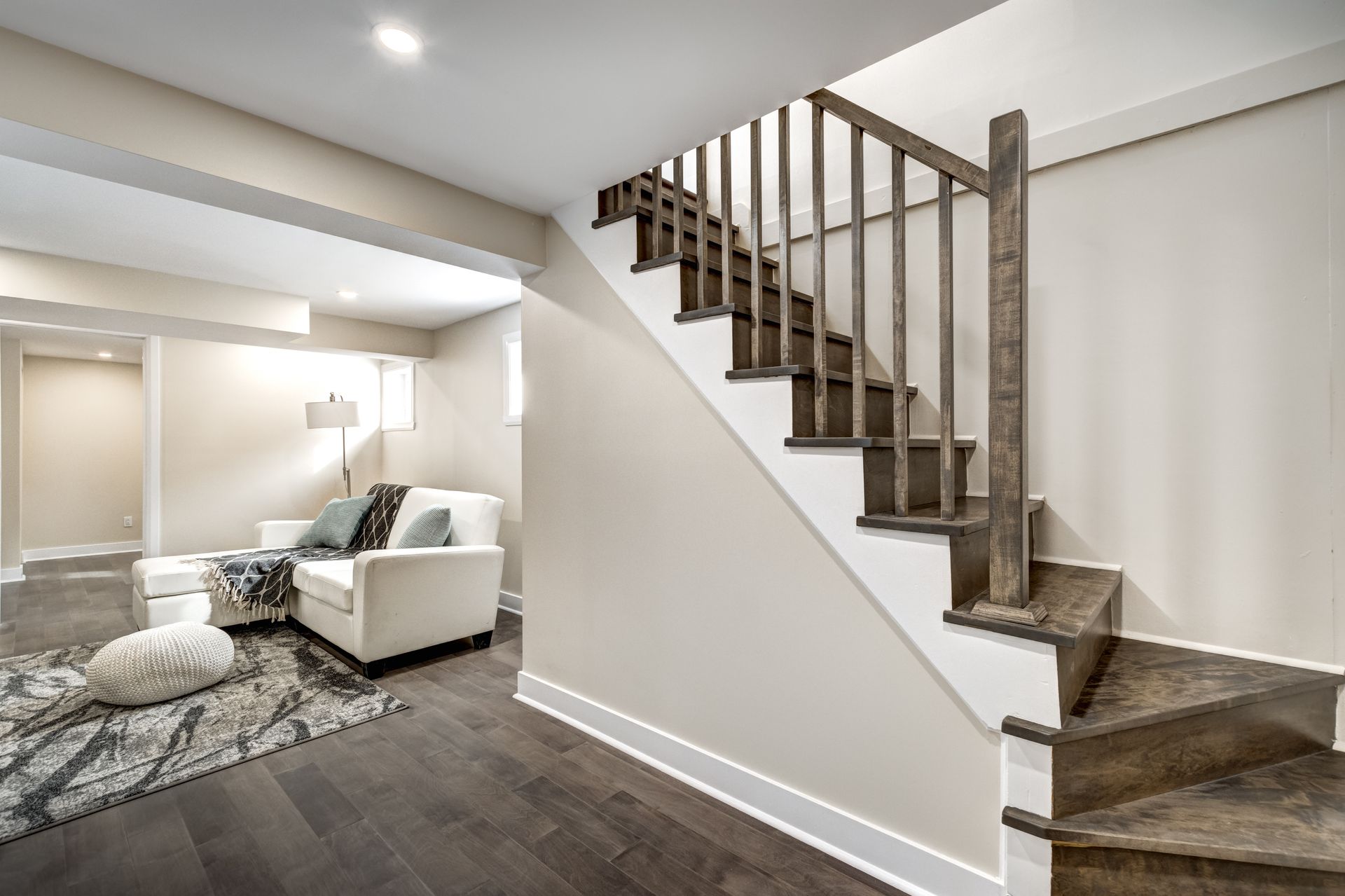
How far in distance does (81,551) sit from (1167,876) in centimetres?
984

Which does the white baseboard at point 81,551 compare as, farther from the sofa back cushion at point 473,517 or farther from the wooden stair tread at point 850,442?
the wooden stair tread at point 850,442

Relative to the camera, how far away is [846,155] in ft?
8.29

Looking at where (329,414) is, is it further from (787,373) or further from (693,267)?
(787,373)

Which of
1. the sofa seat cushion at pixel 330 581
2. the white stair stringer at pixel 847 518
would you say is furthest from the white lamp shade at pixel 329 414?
the white stair stringer at pixel 847 518

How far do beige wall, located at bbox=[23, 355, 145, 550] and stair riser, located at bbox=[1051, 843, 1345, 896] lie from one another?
850cm

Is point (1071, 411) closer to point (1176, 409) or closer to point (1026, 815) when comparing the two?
point (1176, 409)

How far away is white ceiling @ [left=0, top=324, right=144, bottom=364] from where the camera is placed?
5254 mm

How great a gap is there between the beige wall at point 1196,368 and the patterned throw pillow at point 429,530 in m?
3.13

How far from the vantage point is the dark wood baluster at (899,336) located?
1.51 meters

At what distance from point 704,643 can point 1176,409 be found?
164 cm

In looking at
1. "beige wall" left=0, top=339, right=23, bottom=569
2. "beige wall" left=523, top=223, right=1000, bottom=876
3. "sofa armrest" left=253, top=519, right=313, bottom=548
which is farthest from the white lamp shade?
"beige wall" left=523, top=223, right=1000, bottom=876

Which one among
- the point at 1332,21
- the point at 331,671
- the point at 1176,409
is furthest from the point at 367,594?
the point at 1332,21

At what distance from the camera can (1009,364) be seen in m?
1.33

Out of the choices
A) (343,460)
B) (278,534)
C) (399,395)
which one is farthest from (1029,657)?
(343,460)
